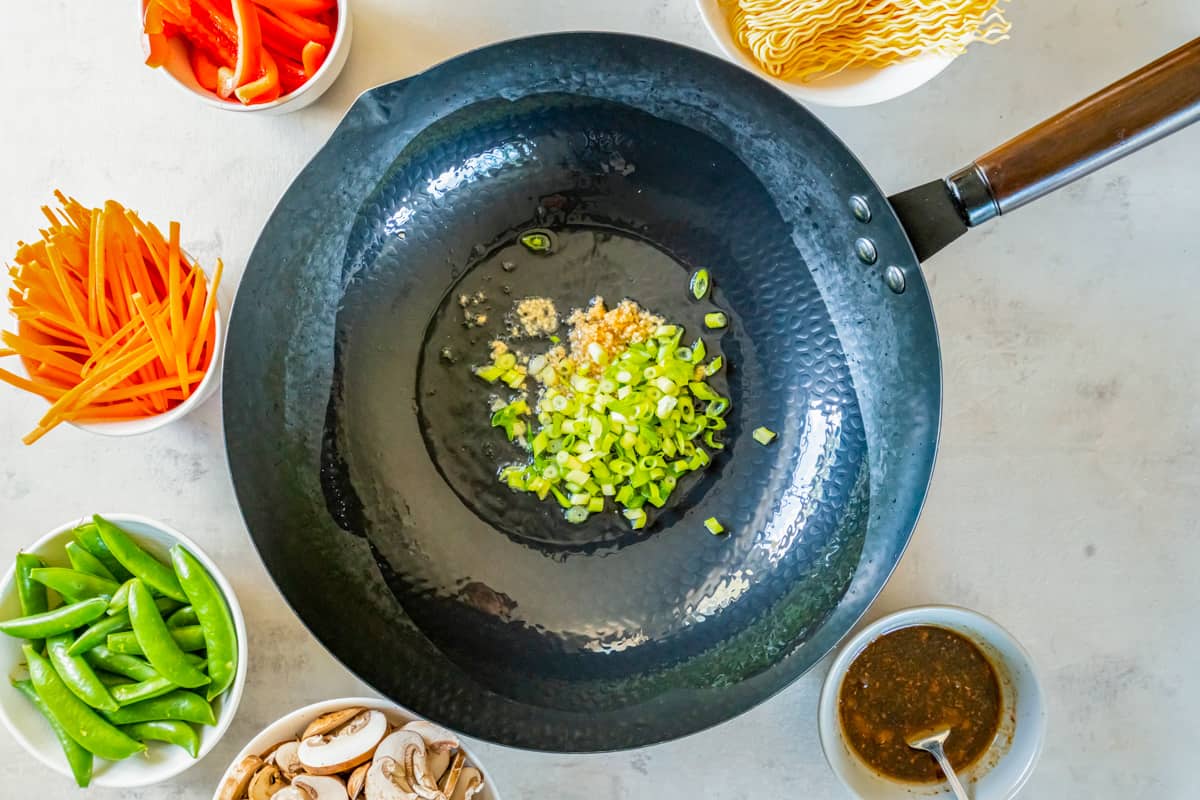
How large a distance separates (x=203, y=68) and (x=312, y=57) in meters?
0.14

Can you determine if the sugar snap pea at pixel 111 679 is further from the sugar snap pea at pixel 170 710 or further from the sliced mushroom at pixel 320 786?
the sliced mushroom at pixel 320 786

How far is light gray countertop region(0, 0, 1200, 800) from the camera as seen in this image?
112 cm

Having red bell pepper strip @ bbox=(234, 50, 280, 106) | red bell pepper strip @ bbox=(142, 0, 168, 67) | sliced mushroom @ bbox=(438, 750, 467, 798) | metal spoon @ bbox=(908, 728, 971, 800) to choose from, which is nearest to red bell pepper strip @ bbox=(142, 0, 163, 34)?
red bell pepper strip @ bbox=(142, 0, 168, 67)

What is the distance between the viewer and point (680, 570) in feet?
3.65

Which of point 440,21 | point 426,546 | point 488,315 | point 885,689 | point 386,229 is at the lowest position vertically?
point 885,689

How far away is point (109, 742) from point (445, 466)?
1.62 ft

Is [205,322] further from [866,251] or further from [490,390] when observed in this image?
[866,251]

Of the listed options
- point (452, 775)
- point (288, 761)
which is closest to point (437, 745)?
point (452, 775)

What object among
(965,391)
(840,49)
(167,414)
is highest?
(167,414)

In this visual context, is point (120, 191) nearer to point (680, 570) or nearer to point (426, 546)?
point (426, 546)

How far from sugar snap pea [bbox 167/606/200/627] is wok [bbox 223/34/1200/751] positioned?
0.14 meters

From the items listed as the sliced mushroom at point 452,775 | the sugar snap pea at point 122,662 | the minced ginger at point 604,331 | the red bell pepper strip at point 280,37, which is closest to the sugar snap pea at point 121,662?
the sugar snap pea at point 122,662

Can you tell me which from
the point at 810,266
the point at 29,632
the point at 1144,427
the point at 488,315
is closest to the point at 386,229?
the point at 488,315

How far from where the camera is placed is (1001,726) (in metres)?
1.09
